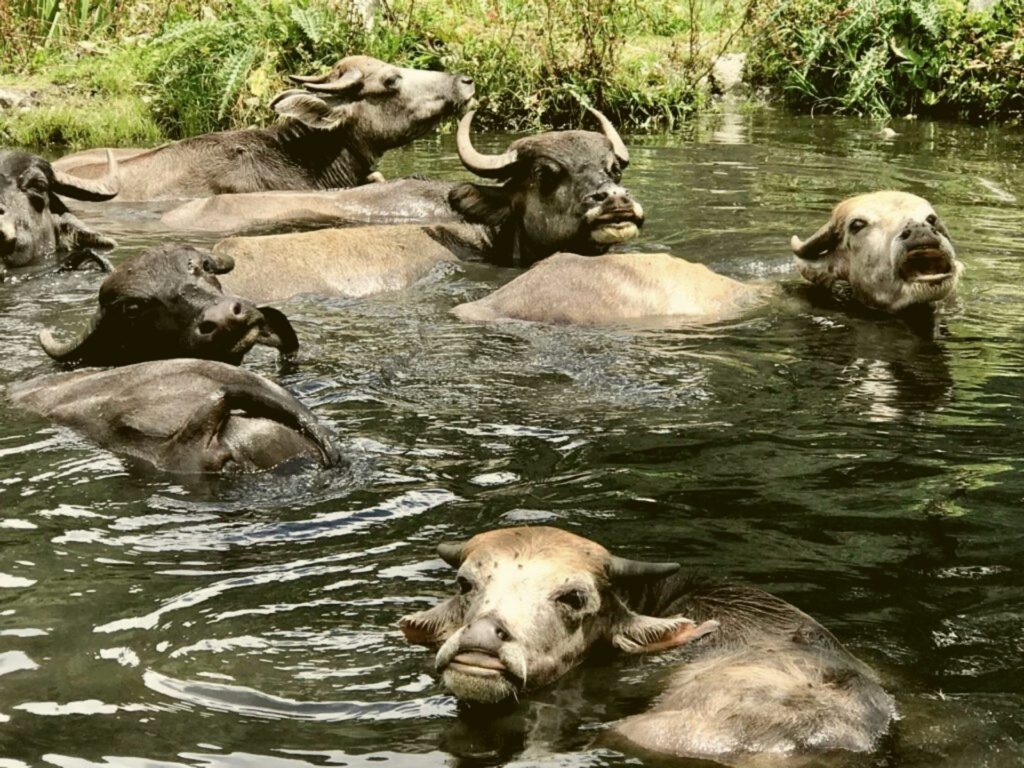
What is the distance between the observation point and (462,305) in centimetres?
1038

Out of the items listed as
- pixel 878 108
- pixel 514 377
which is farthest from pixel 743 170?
pixel 514 377

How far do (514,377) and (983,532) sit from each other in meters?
3.10

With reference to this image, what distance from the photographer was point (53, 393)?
7797 millimetres

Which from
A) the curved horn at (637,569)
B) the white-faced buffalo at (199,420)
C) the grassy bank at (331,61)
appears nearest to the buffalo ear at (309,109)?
the grassy bank at (331,61)

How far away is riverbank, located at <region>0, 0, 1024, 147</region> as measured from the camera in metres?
18.2

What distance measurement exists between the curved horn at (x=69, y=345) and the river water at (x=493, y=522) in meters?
0.24

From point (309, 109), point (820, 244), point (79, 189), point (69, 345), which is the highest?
point (309, 109)

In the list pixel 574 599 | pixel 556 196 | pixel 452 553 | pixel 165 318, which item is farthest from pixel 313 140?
pixel 574 599

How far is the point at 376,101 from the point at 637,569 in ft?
33.9

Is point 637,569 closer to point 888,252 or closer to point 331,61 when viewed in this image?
point 888,252

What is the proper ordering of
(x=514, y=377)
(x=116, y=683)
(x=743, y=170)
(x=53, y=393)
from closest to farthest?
(x=116, y=683)
(x=53, y=393)
(x=514, y=377)
(x=743, y=170)

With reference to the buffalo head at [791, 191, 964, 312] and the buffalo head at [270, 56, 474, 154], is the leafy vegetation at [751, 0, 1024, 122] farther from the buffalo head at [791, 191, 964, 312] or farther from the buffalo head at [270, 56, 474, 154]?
the buffalo head at [791, 191, 964, 312]

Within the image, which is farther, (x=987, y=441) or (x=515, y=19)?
(x=515, y=19)

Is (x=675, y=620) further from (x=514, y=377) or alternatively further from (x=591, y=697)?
(x=514, y=377)
